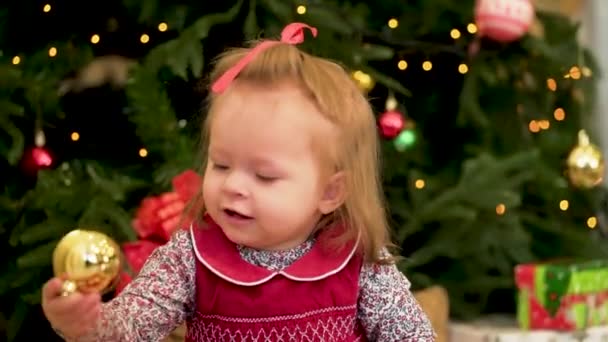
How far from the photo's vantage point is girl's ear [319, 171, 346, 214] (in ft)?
3.95

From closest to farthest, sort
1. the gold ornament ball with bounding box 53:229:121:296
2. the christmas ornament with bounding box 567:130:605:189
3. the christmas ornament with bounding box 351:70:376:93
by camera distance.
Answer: the gold ornament ball with bounding box 53:229:121:296
the christmas ornament with bounding box 351:70:376:93
the christmas ornament with bounding box 567:130:605:189

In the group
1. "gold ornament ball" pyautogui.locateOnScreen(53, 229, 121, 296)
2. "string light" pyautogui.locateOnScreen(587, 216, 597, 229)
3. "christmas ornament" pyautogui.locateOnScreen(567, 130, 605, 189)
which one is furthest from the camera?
"string light" pyautogui.locateOnScreen(587, 216, 597, 229)

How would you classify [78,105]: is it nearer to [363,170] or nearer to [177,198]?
[177,198]

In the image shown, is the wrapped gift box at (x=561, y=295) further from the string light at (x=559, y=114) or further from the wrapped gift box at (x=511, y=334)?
the string light at (x=559, y=114)

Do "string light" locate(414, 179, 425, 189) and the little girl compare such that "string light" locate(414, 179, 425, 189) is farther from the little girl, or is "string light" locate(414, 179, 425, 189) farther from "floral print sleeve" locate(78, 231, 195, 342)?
"floral print sleeve" locate(78, 231, 195, 342)

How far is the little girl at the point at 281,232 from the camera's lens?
3.70 ft

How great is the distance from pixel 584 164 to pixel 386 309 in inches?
37.1

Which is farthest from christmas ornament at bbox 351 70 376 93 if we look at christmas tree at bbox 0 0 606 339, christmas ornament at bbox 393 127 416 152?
christmas ornament at bbox 393 127 416 152

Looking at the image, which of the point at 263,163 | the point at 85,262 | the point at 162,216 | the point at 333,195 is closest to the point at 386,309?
the point at 333,195

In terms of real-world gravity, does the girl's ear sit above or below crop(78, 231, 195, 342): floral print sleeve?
above

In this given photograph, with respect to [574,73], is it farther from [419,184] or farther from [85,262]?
[85,262]

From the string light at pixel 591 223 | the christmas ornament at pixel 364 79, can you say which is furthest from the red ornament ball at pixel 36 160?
the string light at pixel 591 223

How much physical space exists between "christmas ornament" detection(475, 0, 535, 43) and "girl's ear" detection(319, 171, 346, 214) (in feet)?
2.81

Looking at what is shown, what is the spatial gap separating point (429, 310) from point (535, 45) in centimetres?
59
